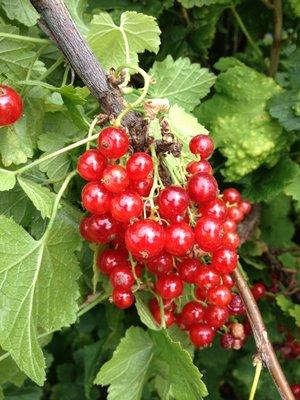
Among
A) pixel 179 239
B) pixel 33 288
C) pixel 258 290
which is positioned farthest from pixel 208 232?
pixel 258 290

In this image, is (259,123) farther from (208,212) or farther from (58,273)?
(58,273)

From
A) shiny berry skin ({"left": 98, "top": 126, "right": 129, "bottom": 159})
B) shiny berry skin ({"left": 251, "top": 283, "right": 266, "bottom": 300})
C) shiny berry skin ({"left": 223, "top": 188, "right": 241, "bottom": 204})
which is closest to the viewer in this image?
shiny berry skin ({"left": 98, "top": 126, "right": 129, "bottom": 159})

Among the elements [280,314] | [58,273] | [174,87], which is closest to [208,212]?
[58,273]

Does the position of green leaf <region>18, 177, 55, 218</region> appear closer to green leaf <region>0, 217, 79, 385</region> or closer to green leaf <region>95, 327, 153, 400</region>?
green leaf <region>0, 217, 79, 385</region>

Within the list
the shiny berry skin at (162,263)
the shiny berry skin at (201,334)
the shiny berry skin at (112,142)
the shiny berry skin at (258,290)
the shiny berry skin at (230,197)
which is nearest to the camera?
the shiny berry skin at (112,142)

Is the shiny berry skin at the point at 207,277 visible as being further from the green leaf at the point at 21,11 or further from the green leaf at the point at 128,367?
the green leaf at the point at 21,11

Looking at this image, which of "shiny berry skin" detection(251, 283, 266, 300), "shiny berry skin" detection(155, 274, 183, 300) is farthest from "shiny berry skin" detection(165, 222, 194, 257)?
"shiny berry skin" detection(251, 283, 266, 300)

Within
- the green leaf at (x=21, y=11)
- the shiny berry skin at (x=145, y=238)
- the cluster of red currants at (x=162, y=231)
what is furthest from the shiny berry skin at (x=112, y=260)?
the green leaf at (x=21, y=11)
